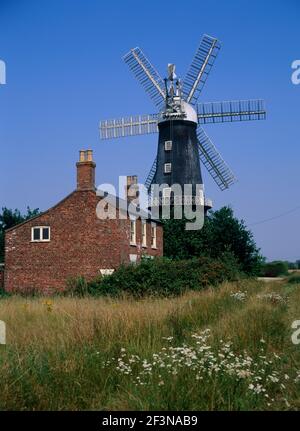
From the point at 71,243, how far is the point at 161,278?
274 inches

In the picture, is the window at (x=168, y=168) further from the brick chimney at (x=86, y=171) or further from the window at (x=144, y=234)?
the brick chimney at (x=86, y=171)

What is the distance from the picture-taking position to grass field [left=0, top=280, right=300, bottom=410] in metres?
5.59

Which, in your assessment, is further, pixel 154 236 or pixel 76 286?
pixel 154 236

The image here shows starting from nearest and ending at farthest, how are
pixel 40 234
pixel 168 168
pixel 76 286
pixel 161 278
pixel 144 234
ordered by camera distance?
pixel 161 278 < pixel 76 286 < pixel 40 234 < pixel 144 234 < pixel 168 168

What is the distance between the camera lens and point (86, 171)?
27.5 m

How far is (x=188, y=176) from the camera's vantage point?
128 feet

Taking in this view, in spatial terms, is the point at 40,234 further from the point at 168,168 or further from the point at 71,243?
the point at 168,168

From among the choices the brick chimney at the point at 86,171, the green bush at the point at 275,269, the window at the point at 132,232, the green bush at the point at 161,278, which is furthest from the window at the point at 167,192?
the green bush at the point at 161,278

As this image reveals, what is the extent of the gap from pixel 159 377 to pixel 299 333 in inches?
149

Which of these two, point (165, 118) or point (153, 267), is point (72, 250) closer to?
point (153, 267)

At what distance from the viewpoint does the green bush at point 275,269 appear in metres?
46.4

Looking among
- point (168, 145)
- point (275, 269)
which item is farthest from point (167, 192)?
point (275, 269)

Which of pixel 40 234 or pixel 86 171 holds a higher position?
pixel 86 171

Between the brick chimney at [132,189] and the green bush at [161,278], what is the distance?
11127 mm
